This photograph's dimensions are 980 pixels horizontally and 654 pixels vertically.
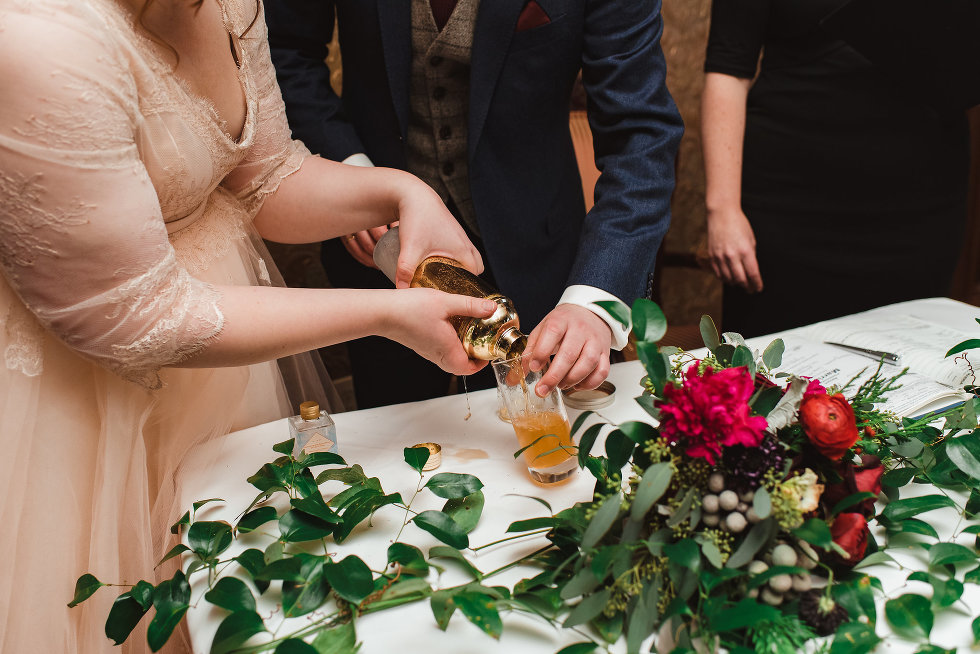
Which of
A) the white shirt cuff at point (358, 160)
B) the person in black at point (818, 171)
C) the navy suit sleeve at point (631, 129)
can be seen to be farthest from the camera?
the person in black at point (818, 171)

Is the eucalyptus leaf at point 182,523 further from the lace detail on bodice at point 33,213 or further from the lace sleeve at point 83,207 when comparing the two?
the lace detail on bodice at point 33,213

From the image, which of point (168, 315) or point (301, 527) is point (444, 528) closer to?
point (301, 527)

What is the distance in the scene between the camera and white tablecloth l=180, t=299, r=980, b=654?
72 cm

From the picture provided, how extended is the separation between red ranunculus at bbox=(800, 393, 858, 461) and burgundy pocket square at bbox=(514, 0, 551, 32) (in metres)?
0.95

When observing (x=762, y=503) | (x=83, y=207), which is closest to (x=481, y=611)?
(x=762, y=503)

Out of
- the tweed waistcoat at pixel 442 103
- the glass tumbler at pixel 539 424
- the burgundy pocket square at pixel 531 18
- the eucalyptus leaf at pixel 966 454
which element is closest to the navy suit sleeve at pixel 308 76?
the tweed waistcoat at pixel 442 103

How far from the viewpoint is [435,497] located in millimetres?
975

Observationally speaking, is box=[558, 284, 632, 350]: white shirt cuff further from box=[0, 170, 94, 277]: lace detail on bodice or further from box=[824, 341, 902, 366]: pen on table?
box=[0, 170, 94, 277]: lace detail on bodice

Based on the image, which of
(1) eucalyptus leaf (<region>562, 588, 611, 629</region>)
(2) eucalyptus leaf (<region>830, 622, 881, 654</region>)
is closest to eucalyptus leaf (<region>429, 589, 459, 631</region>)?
(1) eucalyptus leaf (<region>562, 588, 611, 629</region>)

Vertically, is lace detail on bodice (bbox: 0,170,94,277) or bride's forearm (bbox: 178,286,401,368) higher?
lace detail on bodice (bbox: 0,170,94,277)

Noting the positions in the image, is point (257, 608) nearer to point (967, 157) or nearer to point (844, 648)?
point (844, 648)

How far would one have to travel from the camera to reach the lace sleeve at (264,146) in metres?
1.18

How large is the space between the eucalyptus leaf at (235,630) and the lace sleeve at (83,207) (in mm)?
331

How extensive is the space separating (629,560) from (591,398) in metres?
0.51
